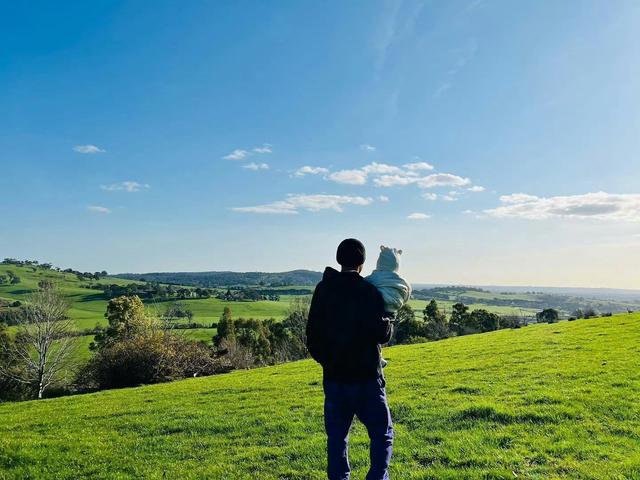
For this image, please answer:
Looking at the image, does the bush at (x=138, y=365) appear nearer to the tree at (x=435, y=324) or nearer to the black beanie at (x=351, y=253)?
the black beanie at (x=351, y=253)

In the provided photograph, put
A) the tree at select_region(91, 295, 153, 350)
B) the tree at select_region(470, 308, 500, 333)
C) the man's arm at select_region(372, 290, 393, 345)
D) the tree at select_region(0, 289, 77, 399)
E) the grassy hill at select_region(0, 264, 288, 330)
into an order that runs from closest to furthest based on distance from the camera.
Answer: the man's arm at select_region(372, 290, 393, 345) → the tree at select_region(0, 289, 77, 399) → the tree at select_region(91, 295, 153, 350) → the tree at select_region(470, 308, 500, 333) → the grassy hill at select_region(0, 264, 288, 330)

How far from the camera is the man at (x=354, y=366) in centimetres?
513

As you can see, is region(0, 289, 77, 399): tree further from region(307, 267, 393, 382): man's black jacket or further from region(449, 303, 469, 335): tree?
region(449, 303, 469, 335): tree

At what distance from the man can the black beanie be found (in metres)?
0.19

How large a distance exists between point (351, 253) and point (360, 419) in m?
2.02

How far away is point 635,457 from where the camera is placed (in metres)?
7.50

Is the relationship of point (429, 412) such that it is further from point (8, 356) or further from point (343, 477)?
point (8, 356)

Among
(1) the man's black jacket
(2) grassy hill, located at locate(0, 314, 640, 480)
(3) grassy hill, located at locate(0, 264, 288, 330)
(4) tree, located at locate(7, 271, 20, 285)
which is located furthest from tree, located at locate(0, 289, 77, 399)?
(4) tree, located at locate(7, 271, 20, 285)

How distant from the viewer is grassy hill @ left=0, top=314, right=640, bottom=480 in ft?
25.7

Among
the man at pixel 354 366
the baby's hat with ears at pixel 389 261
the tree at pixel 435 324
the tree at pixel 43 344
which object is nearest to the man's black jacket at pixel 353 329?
the man at pixel 354 366

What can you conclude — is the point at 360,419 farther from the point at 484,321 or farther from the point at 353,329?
the point at 484,321

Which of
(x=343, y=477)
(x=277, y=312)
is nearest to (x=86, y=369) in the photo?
(x=343, y=477)

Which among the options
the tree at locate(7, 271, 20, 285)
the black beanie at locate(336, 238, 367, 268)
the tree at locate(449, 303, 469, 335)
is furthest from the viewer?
the tree at locate(7, 271, 20, 285)

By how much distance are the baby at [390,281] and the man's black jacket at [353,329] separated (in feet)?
0.55
